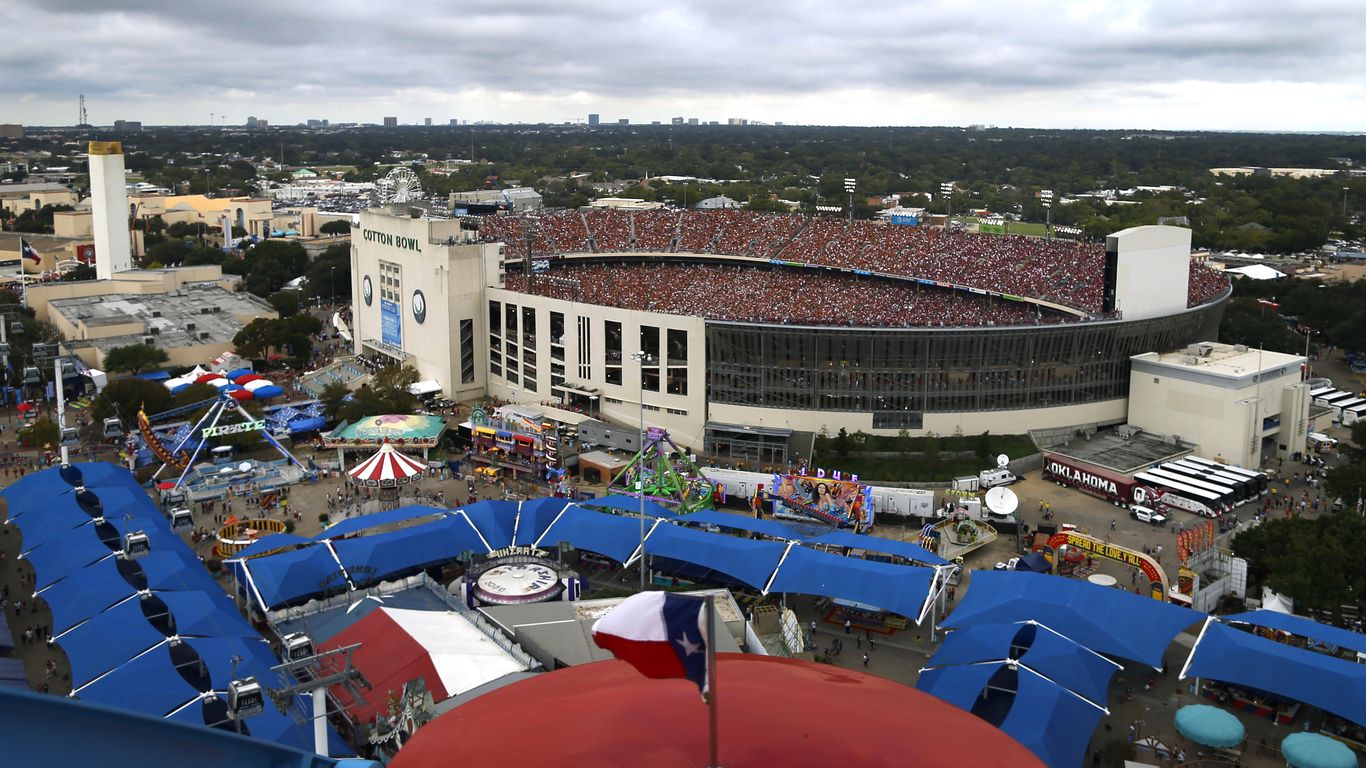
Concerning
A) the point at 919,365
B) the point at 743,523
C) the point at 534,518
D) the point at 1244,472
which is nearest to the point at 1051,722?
the point at 743,523

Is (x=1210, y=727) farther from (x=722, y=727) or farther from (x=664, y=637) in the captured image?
(x=664, y=637)

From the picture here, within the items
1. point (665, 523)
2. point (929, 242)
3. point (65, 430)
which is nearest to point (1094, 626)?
point (665, 523)

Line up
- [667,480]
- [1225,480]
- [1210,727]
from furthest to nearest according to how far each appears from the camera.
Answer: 1. [1225,480]
2. [667,480]
3. [1210,727]

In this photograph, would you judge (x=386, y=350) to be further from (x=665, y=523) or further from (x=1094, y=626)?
(x=1094, y=626)

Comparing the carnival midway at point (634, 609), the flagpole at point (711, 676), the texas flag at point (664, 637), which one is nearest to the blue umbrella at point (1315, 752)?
the carnival midway at point (634, 609)

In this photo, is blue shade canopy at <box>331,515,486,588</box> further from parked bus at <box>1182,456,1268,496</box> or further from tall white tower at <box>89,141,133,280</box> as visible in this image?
tall white tower at <box>89,141,133,280</box>

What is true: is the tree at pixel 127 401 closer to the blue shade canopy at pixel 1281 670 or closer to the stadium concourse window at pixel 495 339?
the stadium concourse window at pixel 495 339
